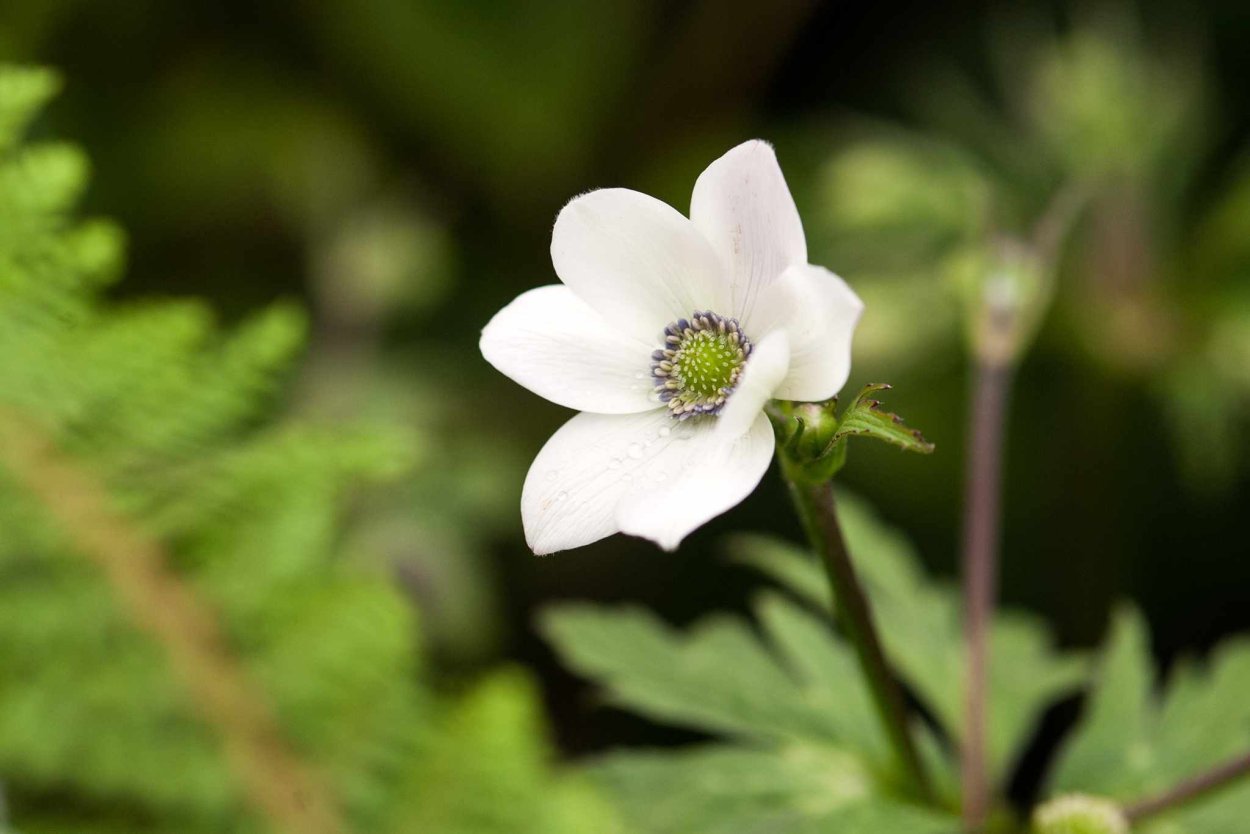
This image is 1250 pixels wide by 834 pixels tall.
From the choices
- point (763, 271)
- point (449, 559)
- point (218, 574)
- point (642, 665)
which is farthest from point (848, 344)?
point (449, 559)

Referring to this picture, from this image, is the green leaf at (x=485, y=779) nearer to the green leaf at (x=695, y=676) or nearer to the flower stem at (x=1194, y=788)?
the green leaf at (x=695, y=676)

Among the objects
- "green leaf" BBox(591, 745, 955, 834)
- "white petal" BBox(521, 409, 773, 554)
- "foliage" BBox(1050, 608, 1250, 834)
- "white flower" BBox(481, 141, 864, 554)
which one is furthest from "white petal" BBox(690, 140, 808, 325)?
"foliage" BBox(1050, 608, 1250, 834)

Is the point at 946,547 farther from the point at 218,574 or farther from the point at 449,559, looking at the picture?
the point at 218,574

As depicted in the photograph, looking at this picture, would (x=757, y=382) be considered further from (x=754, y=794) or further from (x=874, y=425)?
(x=754, y=794)

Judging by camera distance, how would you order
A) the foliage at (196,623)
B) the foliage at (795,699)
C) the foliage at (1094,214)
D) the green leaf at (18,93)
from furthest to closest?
1. the foliage at (1094,214)
2. the foliage at (196,623)
3. the foliage at (795,699)
4. the green leaf at (18,93)

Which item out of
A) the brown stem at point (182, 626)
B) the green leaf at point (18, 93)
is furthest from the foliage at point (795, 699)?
the green leaf at point (18, 93)
